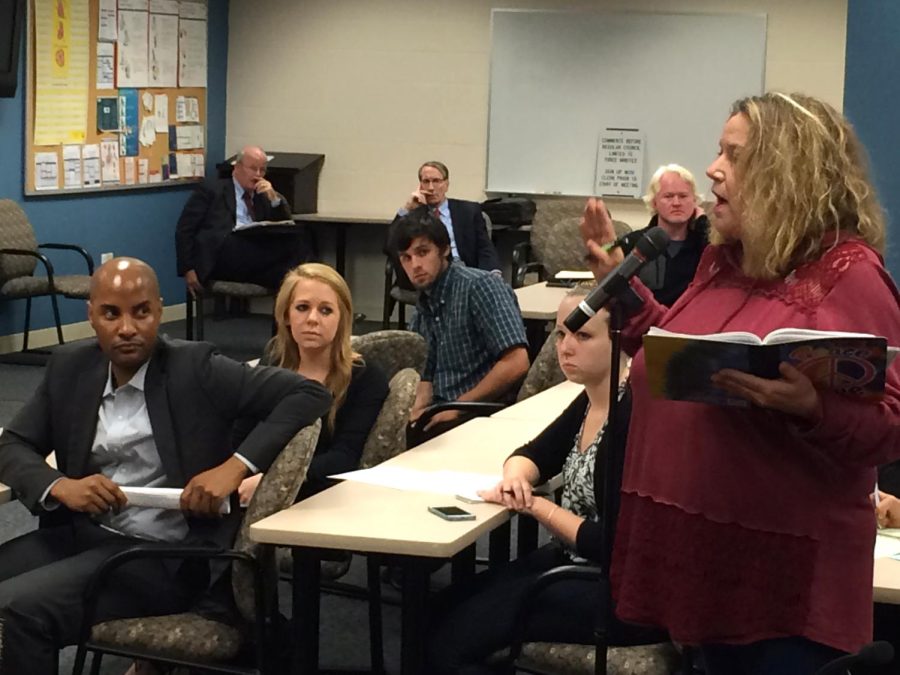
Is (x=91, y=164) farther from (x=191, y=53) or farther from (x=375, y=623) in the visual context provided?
(x=375, y=623)

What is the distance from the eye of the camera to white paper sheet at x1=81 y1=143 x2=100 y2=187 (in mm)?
8789

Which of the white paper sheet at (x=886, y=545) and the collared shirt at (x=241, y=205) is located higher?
the collared shirt at (x=241, y=205)

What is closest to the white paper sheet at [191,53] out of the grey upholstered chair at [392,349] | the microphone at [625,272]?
the grey upholstered chair at [392,349]

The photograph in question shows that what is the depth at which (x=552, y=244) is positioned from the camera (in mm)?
8250

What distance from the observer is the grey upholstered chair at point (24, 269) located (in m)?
7.69

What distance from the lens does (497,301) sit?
4.74 meters

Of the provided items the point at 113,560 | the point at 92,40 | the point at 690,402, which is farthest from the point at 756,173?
the point at 92,40

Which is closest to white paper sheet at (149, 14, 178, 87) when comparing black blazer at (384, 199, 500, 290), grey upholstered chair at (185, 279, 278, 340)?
grey upholstered chair at (185, 279, 278, 340)

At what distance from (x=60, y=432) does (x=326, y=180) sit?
7.10m

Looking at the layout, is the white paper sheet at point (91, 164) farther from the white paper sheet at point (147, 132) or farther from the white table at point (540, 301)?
the white table at point (540, 301)

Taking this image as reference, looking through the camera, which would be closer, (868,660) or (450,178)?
(868,660)

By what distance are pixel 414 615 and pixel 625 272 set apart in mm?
1095

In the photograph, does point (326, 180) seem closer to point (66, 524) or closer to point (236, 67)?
point (236, 67)

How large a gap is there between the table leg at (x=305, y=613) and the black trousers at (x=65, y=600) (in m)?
0.27
